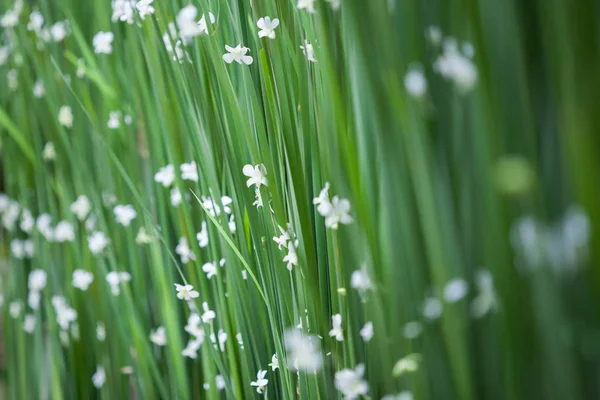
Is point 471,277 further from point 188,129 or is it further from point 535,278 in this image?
point 188,129

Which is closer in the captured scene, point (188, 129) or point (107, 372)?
point (188, 129)

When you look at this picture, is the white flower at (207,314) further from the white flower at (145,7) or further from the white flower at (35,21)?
the white flower at (35,21)

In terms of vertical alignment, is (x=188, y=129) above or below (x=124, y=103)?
below

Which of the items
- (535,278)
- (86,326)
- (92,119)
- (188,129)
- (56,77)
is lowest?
(535,278)

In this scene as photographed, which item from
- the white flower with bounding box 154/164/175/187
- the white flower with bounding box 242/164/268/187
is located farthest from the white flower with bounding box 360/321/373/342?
the white flower with bounding box 154/164/175/187

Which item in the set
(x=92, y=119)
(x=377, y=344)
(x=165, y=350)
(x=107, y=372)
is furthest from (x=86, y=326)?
(x=377, y=344)

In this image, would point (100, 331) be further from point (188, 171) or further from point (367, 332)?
point (367, 332)
